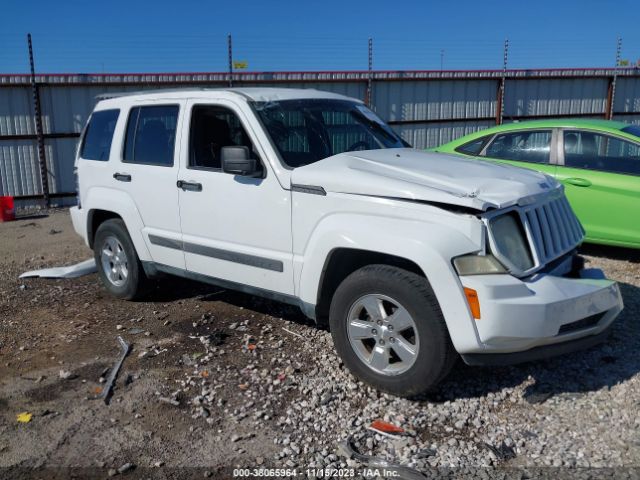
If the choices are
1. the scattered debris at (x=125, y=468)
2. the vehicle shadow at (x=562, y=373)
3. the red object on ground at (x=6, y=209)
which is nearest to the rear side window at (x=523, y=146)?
the vehicle shadow at (x=562, y=373)

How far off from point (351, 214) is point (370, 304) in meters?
0.59

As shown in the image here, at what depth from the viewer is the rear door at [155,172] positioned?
5191 millimetres

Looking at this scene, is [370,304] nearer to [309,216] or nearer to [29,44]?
[309,216]

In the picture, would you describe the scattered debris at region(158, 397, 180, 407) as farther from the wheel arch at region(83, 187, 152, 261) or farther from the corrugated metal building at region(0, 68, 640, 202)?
the corrugated metal building at region(0, 68, 640, 202)

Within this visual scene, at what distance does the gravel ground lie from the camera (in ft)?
11.1

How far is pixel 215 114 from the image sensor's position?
503 centimetres

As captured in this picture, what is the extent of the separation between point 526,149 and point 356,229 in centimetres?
412

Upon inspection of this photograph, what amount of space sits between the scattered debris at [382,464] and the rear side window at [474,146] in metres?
4.94

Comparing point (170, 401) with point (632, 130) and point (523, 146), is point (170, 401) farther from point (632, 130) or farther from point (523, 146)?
point (632, 130)

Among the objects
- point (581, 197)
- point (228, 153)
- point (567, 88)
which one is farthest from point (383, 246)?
point (567, 88)

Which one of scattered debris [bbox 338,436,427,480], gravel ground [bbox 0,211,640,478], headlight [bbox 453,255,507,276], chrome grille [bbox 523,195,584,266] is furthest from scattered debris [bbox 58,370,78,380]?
chrome grille [bbox 523,195,584,266]

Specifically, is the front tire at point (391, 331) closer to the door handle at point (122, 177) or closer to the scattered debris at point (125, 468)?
the scattered debris at point (125, 468)

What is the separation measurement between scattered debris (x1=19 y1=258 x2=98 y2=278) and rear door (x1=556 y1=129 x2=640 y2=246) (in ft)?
17.7

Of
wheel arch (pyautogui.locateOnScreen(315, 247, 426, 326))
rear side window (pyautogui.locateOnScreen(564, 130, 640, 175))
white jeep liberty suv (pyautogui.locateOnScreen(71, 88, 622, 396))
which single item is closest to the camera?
white jeep liberty suv (pyautogui.locateOnScreen(71, 88, 622, 396))
